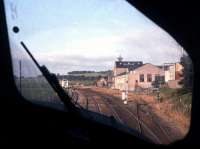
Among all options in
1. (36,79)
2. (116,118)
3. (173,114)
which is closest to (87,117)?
(116,118)

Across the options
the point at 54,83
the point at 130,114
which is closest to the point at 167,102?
the point at 130,114

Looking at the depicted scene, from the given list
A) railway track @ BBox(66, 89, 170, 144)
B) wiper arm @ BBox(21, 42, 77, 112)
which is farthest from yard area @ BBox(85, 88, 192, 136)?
wiper arm @ BBox(21, 42, 77, 112)

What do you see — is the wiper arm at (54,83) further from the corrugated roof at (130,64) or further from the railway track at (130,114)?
the corrugated roof at (130,64)

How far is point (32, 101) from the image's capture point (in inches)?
127

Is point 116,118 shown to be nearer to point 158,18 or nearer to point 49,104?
point 49,104

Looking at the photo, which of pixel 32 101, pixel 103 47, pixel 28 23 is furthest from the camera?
pixel 32 101

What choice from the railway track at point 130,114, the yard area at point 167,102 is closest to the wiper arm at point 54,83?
the railway track at point 130,114

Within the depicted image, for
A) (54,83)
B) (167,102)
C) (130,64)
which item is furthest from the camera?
(54,83)

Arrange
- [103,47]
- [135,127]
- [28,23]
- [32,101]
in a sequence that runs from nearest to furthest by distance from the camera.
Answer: [103,47]
[28,23]
[135,127]
[32,101]

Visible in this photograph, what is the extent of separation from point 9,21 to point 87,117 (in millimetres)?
839

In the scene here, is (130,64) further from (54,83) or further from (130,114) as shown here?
(54,83)

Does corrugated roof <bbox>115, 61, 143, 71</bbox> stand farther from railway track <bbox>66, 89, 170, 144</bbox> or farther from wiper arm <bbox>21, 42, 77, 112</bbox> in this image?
wiper arm <bbox>21, 42, 77, 112</bbox>

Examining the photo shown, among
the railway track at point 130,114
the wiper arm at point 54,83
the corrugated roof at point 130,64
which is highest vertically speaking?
the corrugated roof at point 130,64

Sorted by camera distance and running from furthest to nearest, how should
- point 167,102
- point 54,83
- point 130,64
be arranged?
point 54,83
point 167,102
point 130,64
